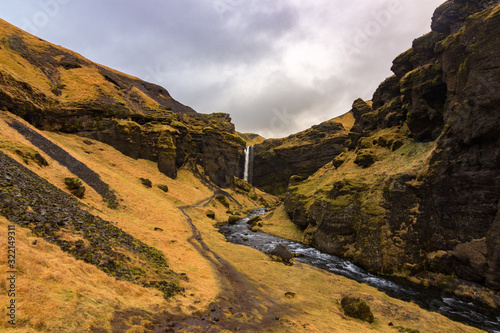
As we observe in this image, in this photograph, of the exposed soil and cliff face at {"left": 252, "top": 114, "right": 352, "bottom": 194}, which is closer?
the exposed soil

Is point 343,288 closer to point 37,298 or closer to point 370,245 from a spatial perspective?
point 370,245

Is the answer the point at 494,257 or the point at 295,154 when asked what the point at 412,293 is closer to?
the point at 494,257

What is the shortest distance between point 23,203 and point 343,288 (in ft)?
74.5

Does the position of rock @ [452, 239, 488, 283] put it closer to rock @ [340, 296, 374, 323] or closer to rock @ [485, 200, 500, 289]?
rock @ [485, 200, 500, 289]

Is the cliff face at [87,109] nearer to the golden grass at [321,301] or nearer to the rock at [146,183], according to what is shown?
the rock at [146,183]

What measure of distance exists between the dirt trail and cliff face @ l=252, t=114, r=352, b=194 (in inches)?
3250

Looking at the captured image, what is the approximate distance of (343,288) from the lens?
1752cm

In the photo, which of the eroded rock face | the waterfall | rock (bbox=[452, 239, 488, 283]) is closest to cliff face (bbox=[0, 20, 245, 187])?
the waterfall

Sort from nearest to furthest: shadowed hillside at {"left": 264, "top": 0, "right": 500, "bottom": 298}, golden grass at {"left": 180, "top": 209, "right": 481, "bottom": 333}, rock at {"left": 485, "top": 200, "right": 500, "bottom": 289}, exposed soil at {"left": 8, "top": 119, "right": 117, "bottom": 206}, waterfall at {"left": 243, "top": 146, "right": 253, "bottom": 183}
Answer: golden grass at {"left": 180, "top": 209, "right": 481, "bottom": 333}, rock at {"left": 485, "top": 200, "right": 500, "bottom": 289}, shadowed hillside at {"left": 264, "top": 0, "right": 500, "bottom": 298}, exposed soil at {"left": 8, "top": 119, "right": 117, "bottom": 206}, waterfall at {"left": 243, "top": 146, "right": 253, "bottom": 183}

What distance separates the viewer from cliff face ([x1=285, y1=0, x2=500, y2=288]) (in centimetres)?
1820

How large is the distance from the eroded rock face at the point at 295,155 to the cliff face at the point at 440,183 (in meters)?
58.5

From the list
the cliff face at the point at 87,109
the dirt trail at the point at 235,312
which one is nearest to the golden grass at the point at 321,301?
the dirt trail at the point at 235,312

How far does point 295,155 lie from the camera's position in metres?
101

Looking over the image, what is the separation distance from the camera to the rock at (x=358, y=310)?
12672 mm
